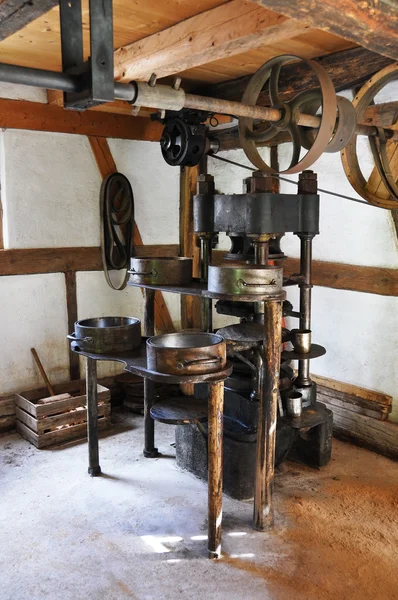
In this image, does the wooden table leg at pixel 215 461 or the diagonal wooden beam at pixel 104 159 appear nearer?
the wooden table leg at pixel 215 461

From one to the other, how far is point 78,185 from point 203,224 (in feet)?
5.75

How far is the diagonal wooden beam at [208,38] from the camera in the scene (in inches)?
107

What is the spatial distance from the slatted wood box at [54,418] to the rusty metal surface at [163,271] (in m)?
1.34

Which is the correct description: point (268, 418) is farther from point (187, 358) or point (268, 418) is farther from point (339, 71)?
point (339, 71)

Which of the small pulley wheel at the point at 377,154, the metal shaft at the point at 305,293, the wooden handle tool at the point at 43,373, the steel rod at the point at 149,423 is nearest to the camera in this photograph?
the small pulley wheel at the point at 377,154

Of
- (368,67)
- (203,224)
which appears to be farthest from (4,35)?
(368,67)

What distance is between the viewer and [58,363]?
4.99 meters

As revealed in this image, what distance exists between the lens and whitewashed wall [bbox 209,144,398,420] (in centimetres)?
418

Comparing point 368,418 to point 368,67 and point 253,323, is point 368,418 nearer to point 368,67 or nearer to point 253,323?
point 253,323

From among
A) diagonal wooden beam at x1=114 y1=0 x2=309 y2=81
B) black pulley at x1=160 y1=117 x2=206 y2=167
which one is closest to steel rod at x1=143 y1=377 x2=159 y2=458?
black pulley at x1=160 y1=117 x2=206 y2=167

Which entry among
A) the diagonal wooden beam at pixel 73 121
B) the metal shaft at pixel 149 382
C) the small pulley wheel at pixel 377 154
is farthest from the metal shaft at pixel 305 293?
the diagonal wooden beam at pixel 73 121

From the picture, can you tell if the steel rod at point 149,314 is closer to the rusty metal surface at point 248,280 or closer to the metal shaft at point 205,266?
the metal shaft at point 205,266

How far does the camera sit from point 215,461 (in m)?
2.94

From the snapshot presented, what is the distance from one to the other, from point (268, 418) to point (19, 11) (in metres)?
2.30
